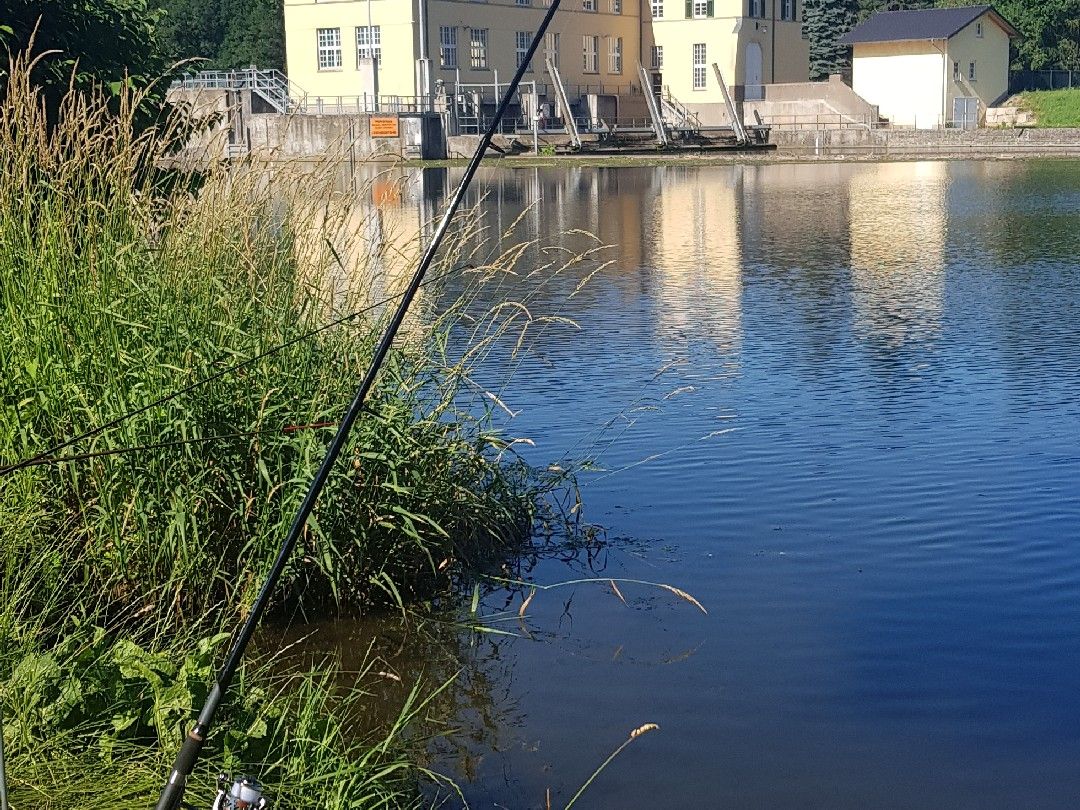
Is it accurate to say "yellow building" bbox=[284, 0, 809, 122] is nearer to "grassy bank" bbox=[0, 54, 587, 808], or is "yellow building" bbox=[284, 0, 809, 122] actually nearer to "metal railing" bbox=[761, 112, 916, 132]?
"metal railing" bbox=[761, 112, 916, 132]

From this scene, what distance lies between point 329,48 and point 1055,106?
29.0 meters

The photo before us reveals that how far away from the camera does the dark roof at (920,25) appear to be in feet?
208

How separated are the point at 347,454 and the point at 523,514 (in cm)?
137

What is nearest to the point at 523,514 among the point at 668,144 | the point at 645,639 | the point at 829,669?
the point at 645,639

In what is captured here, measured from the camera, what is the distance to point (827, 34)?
76500mm

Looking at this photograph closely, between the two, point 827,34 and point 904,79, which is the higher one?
point 827,34

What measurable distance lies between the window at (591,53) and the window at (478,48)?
7131 millimetres

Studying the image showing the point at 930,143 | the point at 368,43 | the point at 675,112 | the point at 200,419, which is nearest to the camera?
the point at 200,419

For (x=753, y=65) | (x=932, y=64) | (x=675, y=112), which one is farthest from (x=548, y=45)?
(x=932, y=64)

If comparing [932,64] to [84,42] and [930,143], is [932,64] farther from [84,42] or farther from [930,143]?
[84,42]

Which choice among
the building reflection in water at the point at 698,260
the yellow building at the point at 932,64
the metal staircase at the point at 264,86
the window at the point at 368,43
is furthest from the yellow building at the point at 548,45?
the building reflection in water at the point at 698,260

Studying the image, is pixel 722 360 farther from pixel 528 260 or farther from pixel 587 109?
pixel 587 109

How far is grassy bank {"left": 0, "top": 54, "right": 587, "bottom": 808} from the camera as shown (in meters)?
5.23

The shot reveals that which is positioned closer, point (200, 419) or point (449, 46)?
point (200, 419)
